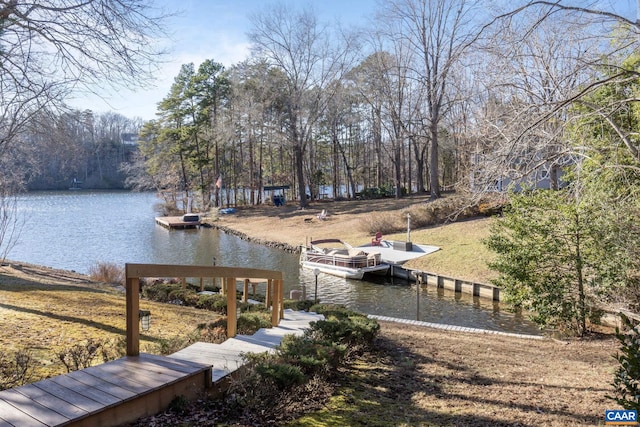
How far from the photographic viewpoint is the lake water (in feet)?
46.1

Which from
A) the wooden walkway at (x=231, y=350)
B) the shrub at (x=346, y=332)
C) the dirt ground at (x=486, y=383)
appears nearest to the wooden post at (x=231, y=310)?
the wooden walkway at (x=231, y=350)

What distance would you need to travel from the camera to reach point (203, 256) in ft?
79.6

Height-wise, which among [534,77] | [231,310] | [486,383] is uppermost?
[534,77]

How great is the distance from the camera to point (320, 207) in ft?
126

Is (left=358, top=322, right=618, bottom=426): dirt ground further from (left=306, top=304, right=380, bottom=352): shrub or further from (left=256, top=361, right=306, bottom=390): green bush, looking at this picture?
(left=256, top=361, right=306, bottom=390): green bush

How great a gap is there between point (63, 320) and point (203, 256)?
58.2 feet

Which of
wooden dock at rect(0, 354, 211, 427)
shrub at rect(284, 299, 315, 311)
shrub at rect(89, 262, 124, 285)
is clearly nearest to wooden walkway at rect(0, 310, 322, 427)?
wooden dock at rect(0, 354, 211, 427)

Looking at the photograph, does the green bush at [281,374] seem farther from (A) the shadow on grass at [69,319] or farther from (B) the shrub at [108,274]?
(B) the shrub at [108,274]

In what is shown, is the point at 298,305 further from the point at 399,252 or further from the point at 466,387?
the point at 399,252

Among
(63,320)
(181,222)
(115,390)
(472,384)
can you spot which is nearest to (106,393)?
(115,390)

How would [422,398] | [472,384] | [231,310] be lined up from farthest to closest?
[231,310] < [472,384] < [422,398]

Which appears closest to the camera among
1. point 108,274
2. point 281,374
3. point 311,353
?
point 281,374

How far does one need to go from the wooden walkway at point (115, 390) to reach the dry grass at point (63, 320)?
1.25m

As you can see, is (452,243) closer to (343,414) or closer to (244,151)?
(343,414)
